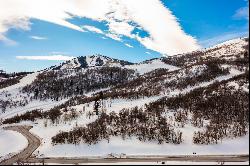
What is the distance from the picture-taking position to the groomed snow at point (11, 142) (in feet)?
296

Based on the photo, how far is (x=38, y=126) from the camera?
129m

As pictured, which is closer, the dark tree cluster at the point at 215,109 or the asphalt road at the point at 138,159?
the asphalt road at the point at 138,159

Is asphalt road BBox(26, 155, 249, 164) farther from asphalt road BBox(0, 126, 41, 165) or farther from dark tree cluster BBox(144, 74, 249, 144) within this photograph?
dark tree cluster BBox(144, 74, 249, 144)

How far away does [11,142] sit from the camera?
10438 cm

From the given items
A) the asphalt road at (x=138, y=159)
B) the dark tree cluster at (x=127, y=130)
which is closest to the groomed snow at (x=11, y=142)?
the dark tree cluster at (x=127, y=130)

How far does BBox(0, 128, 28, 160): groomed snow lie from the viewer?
3547 inches

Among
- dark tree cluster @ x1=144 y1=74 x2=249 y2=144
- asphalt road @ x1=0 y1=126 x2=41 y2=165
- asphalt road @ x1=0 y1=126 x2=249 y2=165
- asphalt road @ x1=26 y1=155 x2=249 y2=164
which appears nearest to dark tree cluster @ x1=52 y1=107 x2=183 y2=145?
asphalt road @ x1=0 y1=126 x2=41 y2=165

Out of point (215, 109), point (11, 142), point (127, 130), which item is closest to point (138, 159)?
point (127, 130)

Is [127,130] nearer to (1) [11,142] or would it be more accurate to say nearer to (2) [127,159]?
(2) [127,159]

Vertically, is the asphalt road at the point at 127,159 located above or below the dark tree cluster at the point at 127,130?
below

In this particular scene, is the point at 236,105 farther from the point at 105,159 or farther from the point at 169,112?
the point at 105,159

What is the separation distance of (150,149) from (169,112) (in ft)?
106

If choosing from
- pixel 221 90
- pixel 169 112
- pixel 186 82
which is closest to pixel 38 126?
pixel 169 112

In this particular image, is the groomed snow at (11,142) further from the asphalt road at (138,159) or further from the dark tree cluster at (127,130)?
the asphalt road at (138,159)
